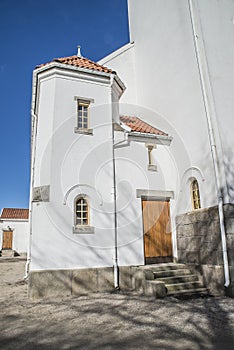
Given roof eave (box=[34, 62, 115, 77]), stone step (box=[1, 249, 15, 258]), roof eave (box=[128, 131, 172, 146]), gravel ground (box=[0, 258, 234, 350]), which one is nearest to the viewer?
gravel ground (box=[0, 258, 234, 350])

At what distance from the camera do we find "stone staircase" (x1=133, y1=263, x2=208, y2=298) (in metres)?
7.13

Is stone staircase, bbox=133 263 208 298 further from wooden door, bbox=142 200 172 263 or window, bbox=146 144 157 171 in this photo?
window, bbox=146 144 157 171

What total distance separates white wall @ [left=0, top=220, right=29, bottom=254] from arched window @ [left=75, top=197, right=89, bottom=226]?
24.3m

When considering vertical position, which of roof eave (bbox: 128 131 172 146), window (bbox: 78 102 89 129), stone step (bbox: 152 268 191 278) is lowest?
stone step (bbox: 152 268 191 278)

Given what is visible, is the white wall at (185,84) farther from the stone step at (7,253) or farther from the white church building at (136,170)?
the stone step at (7,253)

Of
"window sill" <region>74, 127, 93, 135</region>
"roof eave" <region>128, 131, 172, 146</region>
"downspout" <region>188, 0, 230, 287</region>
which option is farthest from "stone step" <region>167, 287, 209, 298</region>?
"window sill" <region>74, 127, 93, 135</region>

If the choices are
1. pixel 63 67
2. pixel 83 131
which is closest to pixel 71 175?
pixel 83 131

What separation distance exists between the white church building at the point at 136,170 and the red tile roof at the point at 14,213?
936 inches

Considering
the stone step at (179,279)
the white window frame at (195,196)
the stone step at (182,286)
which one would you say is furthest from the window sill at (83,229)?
the white window frame at (195,196)

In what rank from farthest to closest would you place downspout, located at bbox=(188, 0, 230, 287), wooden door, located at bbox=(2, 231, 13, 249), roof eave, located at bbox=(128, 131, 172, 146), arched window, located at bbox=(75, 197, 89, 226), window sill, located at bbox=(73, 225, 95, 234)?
1. wooden door, located at bbox=(2, 231, 13, 249)
2. roof eave, located at bbox=(128, 131, 172, 146)
3. arched window, located at bbox=(75, 197, 89, 226)
4. window sill, located at bbox=(73, 225, 95, 234)
5. downspout, located at bbox=(188, 0, 230, 287)

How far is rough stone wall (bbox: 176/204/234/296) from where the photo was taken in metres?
7.35

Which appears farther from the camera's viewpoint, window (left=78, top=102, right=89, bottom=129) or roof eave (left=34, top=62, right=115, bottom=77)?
window (left=78, top=102, right=89, bottom=129)

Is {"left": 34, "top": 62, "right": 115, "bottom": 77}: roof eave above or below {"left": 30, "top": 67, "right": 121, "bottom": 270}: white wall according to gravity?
above

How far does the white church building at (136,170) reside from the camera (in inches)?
308
